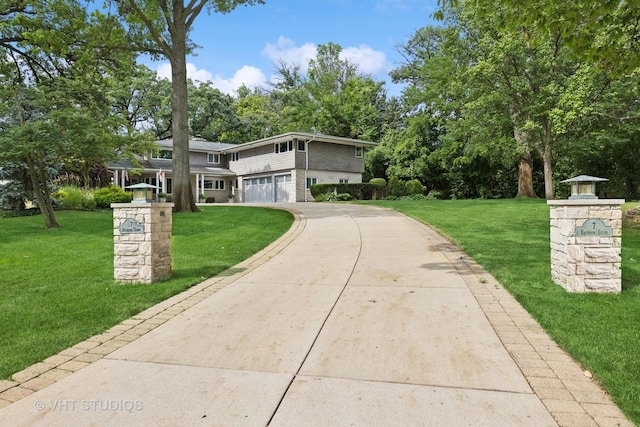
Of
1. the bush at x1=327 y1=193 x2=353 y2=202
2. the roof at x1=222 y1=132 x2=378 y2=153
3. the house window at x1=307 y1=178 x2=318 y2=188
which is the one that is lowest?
the bush at x1=327 y1=193 x2=353 y2=202

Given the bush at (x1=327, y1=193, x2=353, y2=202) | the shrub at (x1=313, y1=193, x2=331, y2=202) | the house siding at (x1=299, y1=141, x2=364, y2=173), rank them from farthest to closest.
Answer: the house siding at (x1=299, y1=141, x2=364, y2=173) → the shrub at (x1=313, y1=193, x2=331, y2=202) → the bush at (x1=327, y1=193, x2=353, y2=202)

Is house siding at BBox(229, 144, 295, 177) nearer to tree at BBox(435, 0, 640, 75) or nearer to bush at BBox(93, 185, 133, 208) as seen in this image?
bush at BBox(93, 185, 133, 208)

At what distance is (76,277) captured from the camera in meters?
6.27

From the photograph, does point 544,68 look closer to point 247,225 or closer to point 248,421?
point 247,225

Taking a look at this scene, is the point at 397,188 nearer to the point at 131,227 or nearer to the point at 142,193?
the point at 142,193

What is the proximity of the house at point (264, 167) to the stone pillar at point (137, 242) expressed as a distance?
21.8 meters

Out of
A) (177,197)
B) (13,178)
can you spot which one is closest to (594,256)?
(177,197)

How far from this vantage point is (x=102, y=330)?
13.7 ft

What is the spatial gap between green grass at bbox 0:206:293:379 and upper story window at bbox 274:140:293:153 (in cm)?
1650

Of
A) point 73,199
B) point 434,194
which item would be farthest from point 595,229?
point 434,194

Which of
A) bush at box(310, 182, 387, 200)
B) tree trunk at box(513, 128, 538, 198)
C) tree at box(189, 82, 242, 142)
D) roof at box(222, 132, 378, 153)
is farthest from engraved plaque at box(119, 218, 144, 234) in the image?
tree at box(189, 82, 242, 142)

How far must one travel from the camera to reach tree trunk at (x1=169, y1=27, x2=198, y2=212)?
634 inches

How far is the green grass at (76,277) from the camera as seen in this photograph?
13.0 ft

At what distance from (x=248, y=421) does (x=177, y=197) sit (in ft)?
47.8
